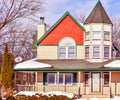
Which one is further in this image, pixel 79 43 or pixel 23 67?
pixel 79 43

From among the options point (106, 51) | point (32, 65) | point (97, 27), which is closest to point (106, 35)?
point (97, 27)

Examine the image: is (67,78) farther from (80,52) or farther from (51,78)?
(80,52)

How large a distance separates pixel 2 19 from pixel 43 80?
Result: 9871 millimetres

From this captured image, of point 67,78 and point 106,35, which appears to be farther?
point 106,35

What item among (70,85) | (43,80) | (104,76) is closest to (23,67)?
(43,80)

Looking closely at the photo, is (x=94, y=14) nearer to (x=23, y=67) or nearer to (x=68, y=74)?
(x=68, y=74)

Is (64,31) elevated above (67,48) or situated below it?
above

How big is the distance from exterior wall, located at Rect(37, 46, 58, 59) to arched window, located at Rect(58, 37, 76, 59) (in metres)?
0.49

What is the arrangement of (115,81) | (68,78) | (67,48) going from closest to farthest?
(115,81) < (68,78) < (67,48)

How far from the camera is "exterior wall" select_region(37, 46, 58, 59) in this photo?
1351 inches

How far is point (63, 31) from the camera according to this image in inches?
1364

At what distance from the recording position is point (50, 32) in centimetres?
3478

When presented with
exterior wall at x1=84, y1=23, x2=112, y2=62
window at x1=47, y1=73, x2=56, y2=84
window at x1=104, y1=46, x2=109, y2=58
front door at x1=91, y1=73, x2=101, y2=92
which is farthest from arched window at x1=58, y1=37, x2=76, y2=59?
front door at x1=91, y1=73, x2=101, y2=92

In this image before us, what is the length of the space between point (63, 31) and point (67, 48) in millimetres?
1785
